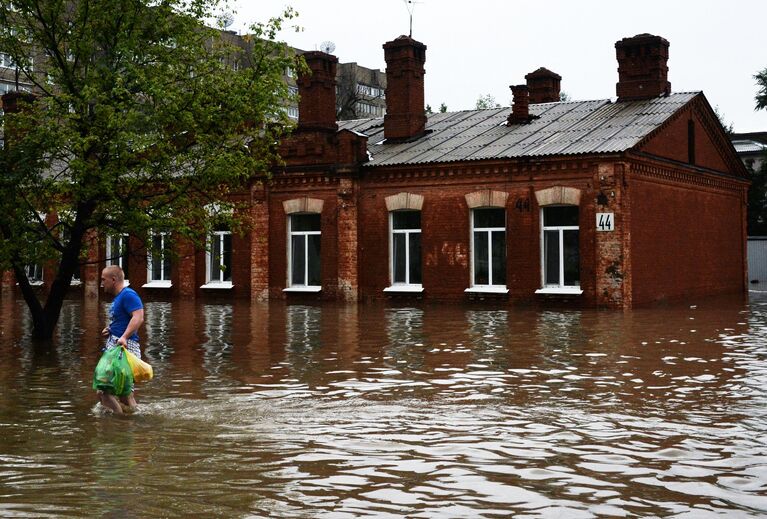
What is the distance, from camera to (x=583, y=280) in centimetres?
2472

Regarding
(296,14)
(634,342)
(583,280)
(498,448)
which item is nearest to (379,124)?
(583,280)

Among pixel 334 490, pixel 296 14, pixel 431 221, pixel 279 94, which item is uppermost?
pixel 296 14

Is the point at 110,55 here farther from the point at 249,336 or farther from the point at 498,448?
the point at 498,448

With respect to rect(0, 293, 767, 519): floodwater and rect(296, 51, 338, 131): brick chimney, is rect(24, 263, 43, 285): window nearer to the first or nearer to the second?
rect(296, 51, 338, 131): brick chimney

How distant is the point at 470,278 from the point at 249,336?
33.3 feet

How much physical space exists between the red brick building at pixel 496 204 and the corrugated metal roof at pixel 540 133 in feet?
0.28

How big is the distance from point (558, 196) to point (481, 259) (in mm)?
3030

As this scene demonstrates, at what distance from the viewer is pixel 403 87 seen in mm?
30156

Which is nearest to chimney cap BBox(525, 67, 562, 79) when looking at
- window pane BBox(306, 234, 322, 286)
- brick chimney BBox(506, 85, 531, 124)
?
brick chimney BBox(506, 85, 531, 124)

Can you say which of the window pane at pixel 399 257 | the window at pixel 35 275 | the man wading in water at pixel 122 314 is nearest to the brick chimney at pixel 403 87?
the window pane at pixel 399 257

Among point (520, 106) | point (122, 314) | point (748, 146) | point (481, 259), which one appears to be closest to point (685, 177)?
point (520, 106)

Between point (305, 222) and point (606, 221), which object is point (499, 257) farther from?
point (305, 222)

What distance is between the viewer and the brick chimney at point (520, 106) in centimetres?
2920

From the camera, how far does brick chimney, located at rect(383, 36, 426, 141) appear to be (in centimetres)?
2994
